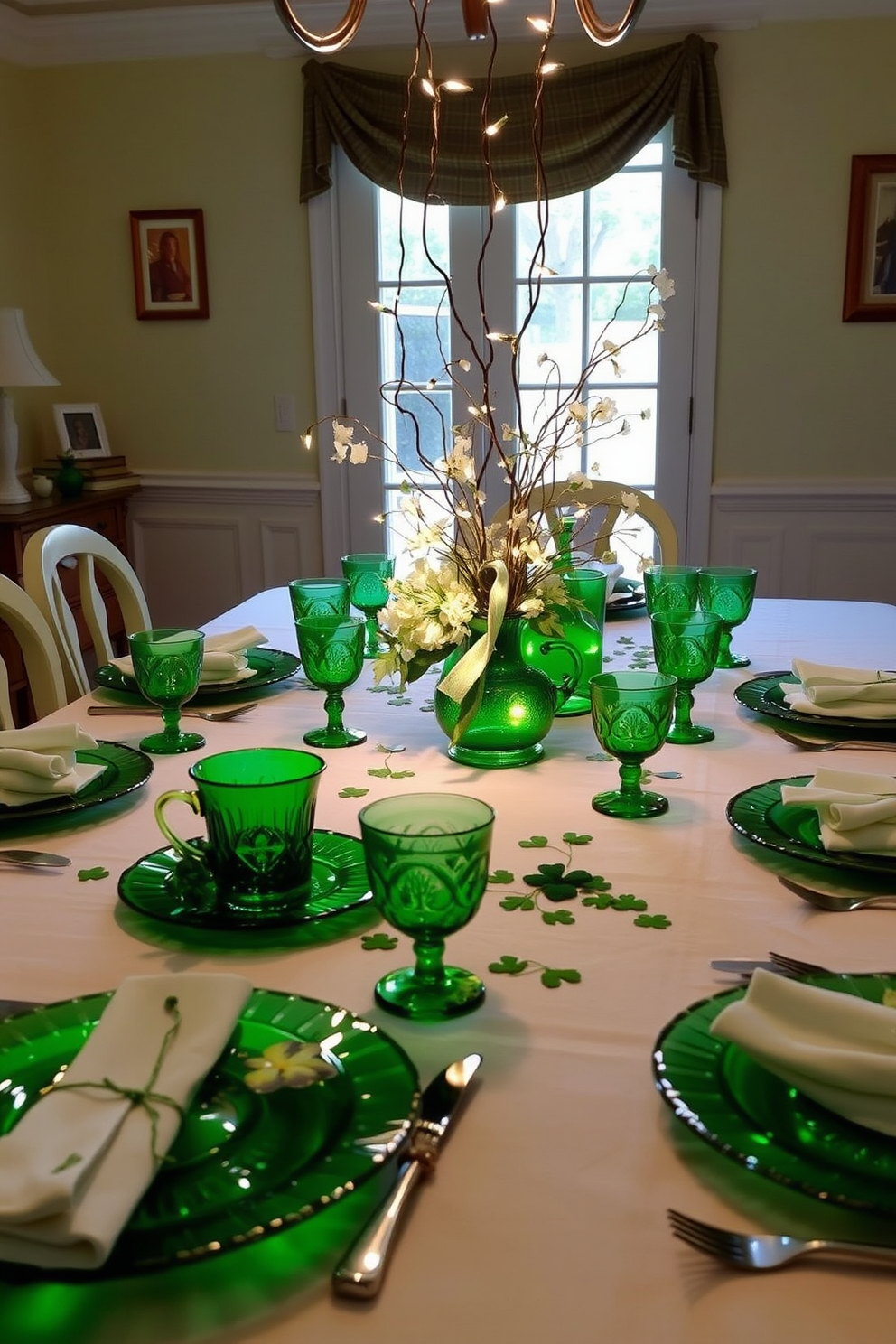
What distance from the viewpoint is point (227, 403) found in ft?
13.9

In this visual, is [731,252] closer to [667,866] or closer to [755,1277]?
Result: [667,866]

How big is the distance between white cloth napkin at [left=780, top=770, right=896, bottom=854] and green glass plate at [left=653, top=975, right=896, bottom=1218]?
0.36 m

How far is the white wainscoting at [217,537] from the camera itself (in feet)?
13.9

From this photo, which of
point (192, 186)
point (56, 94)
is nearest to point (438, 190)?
point (192, 186)

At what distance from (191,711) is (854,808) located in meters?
0.93

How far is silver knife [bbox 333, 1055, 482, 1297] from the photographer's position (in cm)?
63

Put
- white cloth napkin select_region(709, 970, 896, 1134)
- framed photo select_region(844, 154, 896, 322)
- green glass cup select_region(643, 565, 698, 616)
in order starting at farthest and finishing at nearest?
1. framed photo select_region(844, 154, 896, 322)
2. green glass cup select_region(643, 565, 698, 616)
3. white cloth napkin select_region(709, 970, 896, 1134)

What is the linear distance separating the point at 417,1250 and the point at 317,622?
96 cm

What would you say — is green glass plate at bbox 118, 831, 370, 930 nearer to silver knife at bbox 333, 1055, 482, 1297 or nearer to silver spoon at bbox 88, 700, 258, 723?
silver knife at bbox 333, 1055, 482, 1297

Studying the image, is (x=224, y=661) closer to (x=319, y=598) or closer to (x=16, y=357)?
(x=319, y=598)

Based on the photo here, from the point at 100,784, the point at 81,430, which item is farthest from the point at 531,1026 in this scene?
the point at 81,430

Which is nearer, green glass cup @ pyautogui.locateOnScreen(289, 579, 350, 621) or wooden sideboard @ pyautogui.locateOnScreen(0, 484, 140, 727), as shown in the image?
green glass cup @ pyautogui.locateOnScreen(289, 579, 350, 621)

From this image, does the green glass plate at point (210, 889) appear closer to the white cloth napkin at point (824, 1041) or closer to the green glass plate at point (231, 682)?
the white cloth napkin at point (824, 1041)

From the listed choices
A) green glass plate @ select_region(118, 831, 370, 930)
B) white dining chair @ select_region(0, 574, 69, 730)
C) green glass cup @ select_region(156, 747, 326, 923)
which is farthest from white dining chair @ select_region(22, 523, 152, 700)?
green glass cup @ select_region(156, 747, 326, 923)
